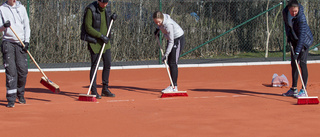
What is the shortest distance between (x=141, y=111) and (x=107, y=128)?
134 cm

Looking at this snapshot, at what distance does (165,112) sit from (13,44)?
110 inches

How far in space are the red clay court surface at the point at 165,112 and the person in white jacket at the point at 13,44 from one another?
0.38 meters

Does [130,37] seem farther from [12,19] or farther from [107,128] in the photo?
[107,128]

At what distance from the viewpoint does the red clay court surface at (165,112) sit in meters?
6.82

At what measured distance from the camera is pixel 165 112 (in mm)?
8141

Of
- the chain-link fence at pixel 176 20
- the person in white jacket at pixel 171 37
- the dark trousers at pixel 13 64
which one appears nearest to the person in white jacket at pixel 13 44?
the dark trousers at pixel 13 64

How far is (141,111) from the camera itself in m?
8.31

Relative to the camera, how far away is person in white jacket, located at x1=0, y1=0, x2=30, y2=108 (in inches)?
350

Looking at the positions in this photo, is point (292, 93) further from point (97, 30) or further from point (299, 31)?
point (97, 30)

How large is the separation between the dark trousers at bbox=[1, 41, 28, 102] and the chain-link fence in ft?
25.1

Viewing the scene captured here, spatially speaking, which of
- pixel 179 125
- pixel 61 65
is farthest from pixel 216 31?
pixel 179 125

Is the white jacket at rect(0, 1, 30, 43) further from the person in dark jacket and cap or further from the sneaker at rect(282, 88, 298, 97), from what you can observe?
the sneaker at rect(282, 88, 298, 97)

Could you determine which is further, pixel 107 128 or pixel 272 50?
pixel 272 50

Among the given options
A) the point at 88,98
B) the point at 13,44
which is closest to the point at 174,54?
the point at 88,98
